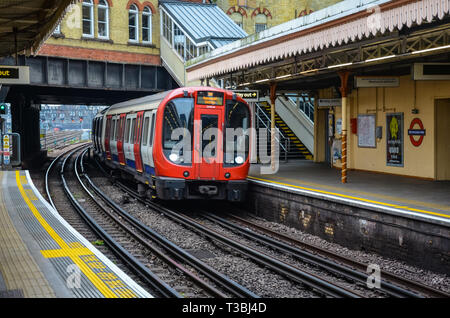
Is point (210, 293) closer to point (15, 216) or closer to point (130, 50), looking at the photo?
point (15, 216)

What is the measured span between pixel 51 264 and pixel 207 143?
23.8 feet

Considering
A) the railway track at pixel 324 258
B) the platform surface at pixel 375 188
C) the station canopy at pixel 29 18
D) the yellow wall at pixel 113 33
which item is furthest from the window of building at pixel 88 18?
the railway track at pixel 324 258

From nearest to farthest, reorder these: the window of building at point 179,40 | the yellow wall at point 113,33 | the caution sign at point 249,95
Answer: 1. the caution sign at point 249,95
2. the yellow wall at point 113,33
3. the window of building at point 179,40

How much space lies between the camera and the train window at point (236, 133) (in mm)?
14828

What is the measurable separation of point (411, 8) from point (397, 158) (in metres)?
7.75

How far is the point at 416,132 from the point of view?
1562 centimetres

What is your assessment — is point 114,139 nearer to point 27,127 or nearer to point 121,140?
point 121,140

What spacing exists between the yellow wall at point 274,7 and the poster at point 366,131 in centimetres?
2435

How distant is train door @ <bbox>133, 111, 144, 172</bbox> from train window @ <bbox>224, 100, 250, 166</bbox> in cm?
316

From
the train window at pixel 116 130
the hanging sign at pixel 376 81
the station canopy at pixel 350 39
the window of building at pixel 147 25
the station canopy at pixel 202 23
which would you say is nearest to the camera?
the station canopy at pixel 350 39

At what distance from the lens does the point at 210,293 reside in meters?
8.12

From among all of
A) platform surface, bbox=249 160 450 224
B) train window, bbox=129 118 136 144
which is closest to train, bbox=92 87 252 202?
platform surface, bbox=249 160 450 224

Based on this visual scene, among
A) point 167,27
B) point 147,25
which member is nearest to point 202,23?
point 167,27

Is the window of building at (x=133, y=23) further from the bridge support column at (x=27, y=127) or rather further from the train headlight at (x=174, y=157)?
the train headlight at (x=174, y=157)
